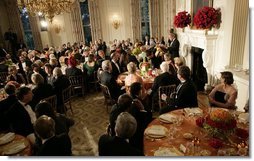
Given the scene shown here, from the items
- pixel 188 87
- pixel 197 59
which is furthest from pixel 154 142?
pixel 197 59

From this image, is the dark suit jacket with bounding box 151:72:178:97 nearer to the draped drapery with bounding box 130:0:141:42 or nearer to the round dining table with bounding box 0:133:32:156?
the round dining table with bounding box 0:133:32:156

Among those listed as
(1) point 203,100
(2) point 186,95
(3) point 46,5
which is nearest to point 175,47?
(1) point 203,100

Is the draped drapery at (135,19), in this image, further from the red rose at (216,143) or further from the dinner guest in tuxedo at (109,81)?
the red rose at (216,143)

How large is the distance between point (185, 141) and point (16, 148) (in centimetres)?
199

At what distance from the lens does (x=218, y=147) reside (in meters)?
2.39

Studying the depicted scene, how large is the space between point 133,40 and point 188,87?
924cm

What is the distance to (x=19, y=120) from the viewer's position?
332 centimetres

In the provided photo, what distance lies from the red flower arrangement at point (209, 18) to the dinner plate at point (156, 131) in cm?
407

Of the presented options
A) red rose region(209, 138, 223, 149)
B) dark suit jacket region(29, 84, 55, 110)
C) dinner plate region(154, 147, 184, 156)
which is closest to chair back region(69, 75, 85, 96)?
dark suit jacket region(29, 84, 55, 110)

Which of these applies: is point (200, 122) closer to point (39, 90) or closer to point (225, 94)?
point (225, 94)

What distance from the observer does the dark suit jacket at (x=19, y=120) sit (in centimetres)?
332

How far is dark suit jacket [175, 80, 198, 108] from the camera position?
365 centimetres

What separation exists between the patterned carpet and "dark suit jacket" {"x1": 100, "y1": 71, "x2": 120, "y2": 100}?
568 mm

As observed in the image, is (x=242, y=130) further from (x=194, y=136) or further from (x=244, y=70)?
(x=244, y=70)
